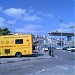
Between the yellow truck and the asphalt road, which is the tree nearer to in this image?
the yellow truck

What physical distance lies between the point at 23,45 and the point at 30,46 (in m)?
1.03

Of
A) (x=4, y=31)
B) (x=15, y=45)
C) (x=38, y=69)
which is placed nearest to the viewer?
(x=38, y=69)

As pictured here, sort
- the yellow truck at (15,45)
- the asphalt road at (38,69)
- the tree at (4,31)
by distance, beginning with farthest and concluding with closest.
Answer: the tree at (4,31), the yellow truck at (15,45), the asphalt road at (38,69)

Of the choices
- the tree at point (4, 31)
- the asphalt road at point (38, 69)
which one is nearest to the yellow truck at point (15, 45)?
the asphalt road at point (38, 69)

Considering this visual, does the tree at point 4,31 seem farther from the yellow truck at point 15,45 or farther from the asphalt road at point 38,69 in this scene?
the asphalt road at point 38,69

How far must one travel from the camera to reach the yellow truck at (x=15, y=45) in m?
42.0

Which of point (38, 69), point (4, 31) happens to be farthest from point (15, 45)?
point (4, 31)

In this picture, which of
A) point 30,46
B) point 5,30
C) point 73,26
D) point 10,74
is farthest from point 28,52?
point 73,26

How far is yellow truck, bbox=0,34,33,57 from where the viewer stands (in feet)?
138

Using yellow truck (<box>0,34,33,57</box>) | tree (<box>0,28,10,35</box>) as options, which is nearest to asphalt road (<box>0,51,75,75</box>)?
yellow truck (<box>0,34,33,57</box>)

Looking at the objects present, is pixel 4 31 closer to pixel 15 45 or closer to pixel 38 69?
pixel 15 45

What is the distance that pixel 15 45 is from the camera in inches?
1663

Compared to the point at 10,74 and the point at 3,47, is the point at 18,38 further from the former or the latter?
the point at 10,74

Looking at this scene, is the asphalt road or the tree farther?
the tree
